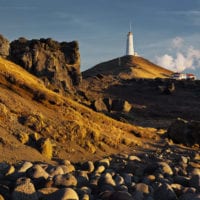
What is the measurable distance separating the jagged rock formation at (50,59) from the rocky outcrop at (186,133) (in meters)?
12.5

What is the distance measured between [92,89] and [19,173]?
55.2 meters

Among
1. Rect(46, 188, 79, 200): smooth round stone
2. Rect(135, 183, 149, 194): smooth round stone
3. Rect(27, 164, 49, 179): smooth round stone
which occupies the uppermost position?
Rect(27, 164, 49, 179): smooth round stone

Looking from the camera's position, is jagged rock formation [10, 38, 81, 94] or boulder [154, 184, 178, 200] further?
jagged rock formation [10, 38, 81, 94]

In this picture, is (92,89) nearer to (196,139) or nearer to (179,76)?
(179,76)

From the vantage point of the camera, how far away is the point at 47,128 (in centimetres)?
1630

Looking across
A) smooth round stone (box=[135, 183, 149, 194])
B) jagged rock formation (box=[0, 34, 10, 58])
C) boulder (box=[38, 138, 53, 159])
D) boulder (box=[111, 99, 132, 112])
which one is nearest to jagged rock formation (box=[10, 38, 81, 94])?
jagged rock formation (box=[0, 34, 10, 58])

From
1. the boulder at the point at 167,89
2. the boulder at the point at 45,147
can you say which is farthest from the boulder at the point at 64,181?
the boulder at the point at 167,89

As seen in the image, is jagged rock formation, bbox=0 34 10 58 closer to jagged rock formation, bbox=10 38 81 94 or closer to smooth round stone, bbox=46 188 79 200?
jagged rock formation, bbox=10 38 81 94

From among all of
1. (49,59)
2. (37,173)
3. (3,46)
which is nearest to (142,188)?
(37,173)

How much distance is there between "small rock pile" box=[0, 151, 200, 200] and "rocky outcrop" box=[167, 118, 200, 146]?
28.3 feet

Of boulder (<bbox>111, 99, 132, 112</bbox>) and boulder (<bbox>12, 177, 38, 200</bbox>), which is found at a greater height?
boulder (<bbox>111, 99, 132, 112</bbox>)

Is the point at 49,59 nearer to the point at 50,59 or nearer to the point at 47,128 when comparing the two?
the point at 50,59

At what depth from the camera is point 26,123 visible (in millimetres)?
15914

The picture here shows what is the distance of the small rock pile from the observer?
29.3 feet
